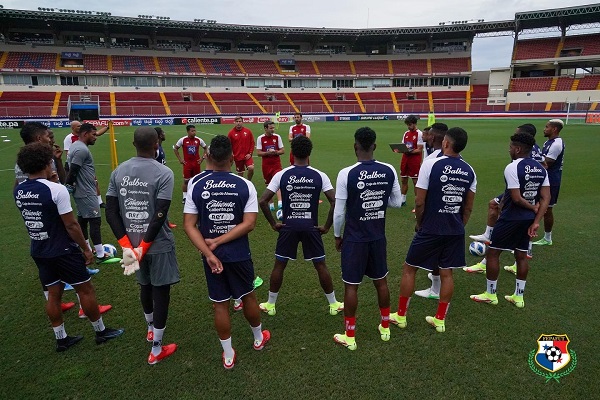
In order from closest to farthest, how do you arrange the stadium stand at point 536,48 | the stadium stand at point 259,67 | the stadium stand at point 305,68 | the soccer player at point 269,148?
1. the soccer player at point 269,148
2. the stadium stand at point 536,48
3. the stadium stand at point 259,67
4. the stadium stand at point 305,68

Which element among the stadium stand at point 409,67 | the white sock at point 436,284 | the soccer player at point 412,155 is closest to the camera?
the white sock at point 436,284

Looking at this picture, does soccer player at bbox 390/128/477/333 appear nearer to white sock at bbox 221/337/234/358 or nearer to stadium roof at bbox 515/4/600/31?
white sock at bbox 221/337/234/358

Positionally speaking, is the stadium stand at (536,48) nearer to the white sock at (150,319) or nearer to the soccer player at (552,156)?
the soccer player at (552,156)

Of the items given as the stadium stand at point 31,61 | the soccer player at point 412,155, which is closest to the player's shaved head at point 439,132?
the soccer player at point 412,155

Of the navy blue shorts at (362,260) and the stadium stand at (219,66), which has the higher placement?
the stadium stand at (219,66)

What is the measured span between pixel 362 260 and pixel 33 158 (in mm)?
3583

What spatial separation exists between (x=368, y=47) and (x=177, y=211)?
6348cm

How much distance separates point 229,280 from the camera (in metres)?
3.68

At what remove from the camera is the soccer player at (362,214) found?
156 inches

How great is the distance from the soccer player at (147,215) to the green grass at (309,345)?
58 centimetres

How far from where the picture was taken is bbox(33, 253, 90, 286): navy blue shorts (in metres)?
4.02

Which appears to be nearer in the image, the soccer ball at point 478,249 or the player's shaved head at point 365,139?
the player's shaved head at point 365,139

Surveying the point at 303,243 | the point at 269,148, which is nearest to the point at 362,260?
the point at 303,243

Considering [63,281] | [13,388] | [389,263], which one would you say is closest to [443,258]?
[389,263]
